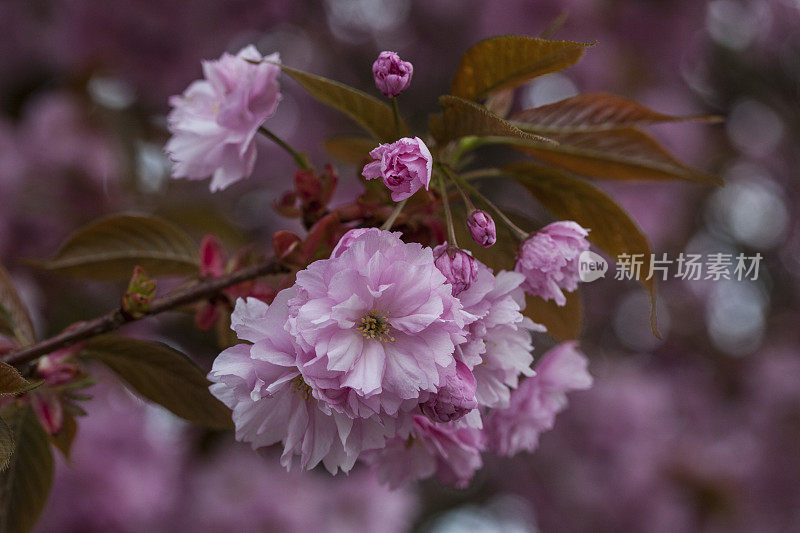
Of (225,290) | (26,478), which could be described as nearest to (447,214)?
(225,290)

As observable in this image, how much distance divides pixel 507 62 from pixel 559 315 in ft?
0.73

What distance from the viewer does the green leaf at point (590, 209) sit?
24.3 inches

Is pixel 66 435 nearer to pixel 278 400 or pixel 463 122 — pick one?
pixel 278 400

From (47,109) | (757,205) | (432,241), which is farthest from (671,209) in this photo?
(432,241)

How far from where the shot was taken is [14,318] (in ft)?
2.23

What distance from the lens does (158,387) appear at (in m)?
0.64

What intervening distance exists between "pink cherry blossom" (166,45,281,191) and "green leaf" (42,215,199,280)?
0.08m

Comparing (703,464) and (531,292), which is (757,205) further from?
(531,292)

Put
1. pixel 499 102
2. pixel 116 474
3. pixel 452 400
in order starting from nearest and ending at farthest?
1. pixel 452 400
2. pixel 499 102
3. pixel 116 474

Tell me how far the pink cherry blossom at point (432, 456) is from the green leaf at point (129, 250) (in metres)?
0.26

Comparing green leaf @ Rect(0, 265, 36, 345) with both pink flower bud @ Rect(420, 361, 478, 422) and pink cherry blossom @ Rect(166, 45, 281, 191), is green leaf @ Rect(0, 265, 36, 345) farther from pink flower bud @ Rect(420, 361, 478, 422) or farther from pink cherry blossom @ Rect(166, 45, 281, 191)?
pink flower bud @ Rect(420, 361, 478, 422)

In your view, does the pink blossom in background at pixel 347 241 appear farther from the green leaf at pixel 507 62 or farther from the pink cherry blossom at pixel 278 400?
the green leaf at pixel 507 62

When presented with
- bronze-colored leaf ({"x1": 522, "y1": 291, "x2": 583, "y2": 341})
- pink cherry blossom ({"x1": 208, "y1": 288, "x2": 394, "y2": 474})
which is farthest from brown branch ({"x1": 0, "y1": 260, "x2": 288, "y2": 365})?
bronze-colored leaf ({"x1": 522, "y1": 291, "x2": 583, "y2": 341})

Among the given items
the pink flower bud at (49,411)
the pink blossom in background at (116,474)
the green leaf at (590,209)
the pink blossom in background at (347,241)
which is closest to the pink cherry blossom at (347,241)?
the pink blossom in background at (347,241)
